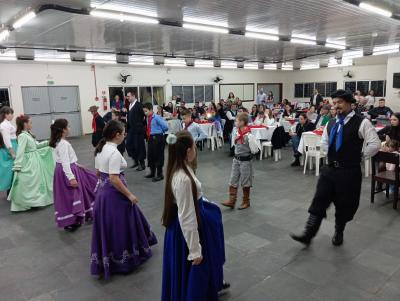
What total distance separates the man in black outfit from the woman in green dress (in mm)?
3690

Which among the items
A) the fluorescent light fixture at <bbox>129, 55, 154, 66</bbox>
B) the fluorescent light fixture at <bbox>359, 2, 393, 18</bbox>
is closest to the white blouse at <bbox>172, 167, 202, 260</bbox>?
the fluorescent light fixture at <bbox>359, 2, 393, 18</bbox>

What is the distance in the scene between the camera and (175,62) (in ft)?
43.8

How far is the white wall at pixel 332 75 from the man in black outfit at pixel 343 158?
47.4 ft

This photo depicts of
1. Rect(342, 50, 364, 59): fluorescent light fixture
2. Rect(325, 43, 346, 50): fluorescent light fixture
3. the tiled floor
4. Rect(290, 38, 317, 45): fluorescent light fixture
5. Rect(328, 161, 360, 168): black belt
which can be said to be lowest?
the tiled floor

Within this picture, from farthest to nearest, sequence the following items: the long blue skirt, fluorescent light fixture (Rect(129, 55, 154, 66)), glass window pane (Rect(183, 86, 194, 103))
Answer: glass window pane (Rect(183, 86, 194, 103)), fluorescent light fixture (Rect(129, 55, 154, 66)), the long blue skirt

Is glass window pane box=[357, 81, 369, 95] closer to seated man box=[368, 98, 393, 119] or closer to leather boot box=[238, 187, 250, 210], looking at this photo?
seated man box=[368, 98, 393, 119]

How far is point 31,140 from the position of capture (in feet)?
14.6

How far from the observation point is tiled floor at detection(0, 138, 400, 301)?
2.49 meters

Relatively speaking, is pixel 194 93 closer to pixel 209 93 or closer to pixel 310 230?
pixel 209 93

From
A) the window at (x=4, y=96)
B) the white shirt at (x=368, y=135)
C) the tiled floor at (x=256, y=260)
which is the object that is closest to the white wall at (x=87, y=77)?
the window at (x=4, y=96)

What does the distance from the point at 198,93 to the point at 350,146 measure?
13285mm

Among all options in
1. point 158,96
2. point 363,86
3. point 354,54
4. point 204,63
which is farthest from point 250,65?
point 363,86

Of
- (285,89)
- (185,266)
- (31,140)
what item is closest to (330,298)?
(185,266)

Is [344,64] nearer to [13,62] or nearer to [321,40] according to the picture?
[321,40]
